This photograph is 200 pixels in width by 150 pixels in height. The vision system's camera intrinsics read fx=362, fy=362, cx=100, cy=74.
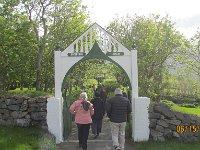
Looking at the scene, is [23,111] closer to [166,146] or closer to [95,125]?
[95,125]

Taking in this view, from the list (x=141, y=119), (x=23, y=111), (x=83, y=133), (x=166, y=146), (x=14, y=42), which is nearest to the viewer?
(x=83, y=133)

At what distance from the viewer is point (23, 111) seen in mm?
12891

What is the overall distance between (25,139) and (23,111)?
2019mm

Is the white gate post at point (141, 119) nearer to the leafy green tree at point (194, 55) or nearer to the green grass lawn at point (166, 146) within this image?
the green grass lawn at point (166, 146)

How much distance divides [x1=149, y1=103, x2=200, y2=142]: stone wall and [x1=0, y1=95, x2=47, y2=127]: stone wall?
381 centimetres

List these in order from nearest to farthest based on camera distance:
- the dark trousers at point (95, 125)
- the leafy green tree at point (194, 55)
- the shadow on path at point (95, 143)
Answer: the shadow on path at point (95, 143), the dark trousers at point (95, 125), the leafy green tree at point (194, 55)

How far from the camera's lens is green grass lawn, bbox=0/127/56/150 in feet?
33.7

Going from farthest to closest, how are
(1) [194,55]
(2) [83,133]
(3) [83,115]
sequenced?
1. (1) [194,55]
2. (2) [83,133]
3. (3) [83,115]

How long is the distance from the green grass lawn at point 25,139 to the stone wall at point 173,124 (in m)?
3.46

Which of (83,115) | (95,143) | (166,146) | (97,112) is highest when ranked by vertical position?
(83,115)

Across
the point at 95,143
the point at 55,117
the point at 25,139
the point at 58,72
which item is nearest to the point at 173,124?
the point at 95,143

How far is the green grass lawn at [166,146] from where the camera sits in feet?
35.0

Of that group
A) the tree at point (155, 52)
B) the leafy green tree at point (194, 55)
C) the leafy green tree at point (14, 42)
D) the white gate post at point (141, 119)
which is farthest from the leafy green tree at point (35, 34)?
the leafy green tree at point (194, 55)
